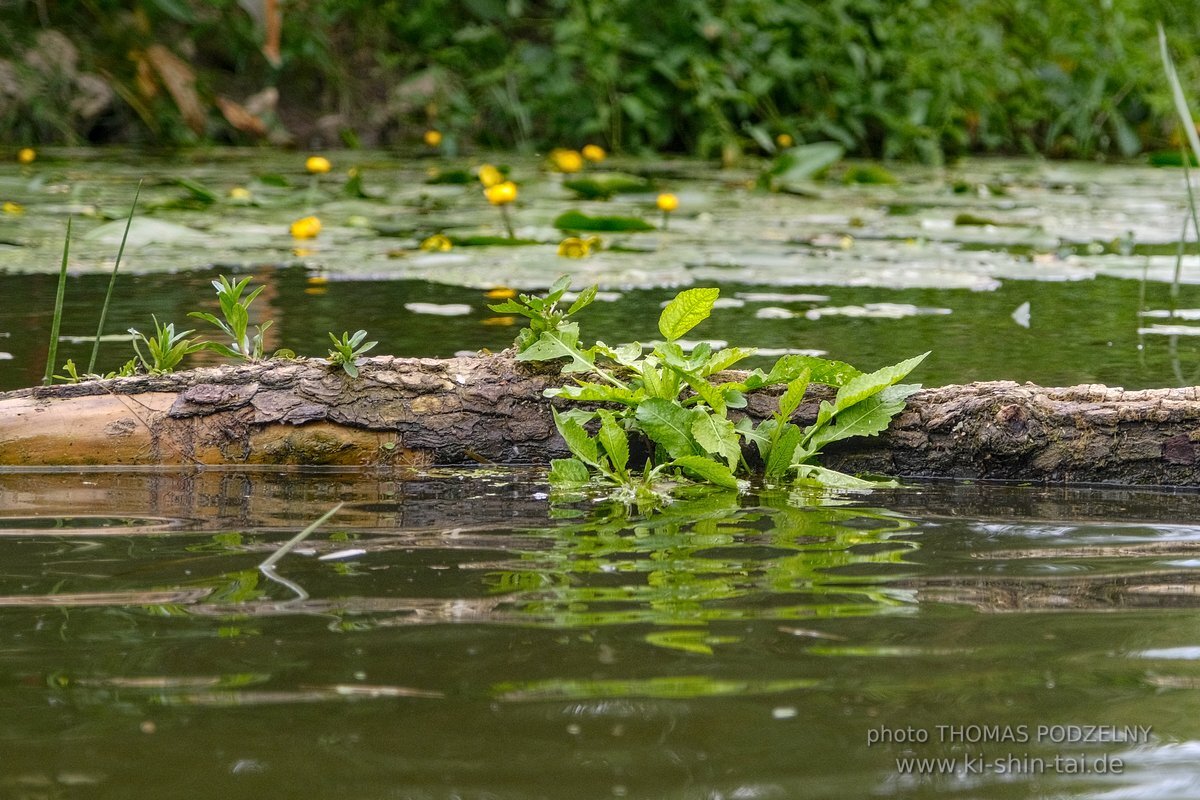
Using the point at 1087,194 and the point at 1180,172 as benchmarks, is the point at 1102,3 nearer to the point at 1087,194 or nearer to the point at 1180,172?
the point at 1180,172

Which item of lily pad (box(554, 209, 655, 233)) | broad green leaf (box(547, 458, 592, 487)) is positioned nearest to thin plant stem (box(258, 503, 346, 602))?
broad green leaf (box(547, 458, 592, 487))

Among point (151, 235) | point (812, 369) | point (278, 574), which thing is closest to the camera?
point (278, 574)

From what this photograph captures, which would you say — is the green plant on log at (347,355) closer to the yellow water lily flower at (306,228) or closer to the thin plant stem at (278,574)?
the thin plant stem at (278,574)

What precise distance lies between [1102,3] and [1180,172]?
1.97m

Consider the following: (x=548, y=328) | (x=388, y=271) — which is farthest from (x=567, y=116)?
(x=548, y=328)

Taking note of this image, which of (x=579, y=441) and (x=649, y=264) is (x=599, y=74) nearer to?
(x=649, y=264)

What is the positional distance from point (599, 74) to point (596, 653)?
651cm

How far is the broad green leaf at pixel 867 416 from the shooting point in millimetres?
1913

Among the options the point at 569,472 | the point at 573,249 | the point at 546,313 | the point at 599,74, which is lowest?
the point at 569,472

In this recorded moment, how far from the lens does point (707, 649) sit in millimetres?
1198

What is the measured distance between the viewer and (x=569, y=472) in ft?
6.26

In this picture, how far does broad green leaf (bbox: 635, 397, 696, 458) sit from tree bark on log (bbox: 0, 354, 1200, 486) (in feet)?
0.47

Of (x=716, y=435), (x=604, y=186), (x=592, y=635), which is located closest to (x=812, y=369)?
(x=716, y=435)

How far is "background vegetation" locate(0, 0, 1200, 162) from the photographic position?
293 inches
